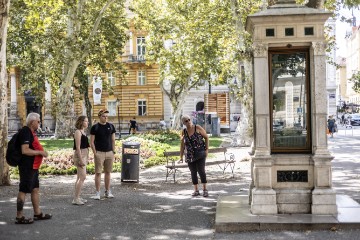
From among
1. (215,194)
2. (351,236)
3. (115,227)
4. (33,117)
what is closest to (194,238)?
(115,227)

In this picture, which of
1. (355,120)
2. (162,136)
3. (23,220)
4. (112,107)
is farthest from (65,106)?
(355,120)

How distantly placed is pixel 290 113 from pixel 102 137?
3.95 m

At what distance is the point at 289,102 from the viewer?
9008 mm

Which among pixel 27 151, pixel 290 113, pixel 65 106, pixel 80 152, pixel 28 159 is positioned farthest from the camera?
pixel 65 106

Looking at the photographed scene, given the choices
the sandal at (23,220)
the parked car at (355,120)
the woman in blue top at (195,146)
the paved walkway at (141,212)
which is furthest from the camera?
the parked car at (355,120)

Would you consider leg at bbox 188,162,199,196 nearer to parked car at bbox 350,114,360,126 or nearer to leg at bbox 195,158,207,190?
leg at bbox 195,158,207,190

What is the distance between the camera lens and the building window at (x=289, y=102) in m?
8.94

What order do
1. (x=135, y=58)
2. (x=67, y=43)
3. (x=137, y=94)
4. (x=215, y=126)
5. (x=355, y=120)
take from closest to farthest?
1. (x=67, y=43)
2. (x=215, y=126)
3. (x=135, y=58)
4. (x=137, y=94)
5. (x=355, y=120)

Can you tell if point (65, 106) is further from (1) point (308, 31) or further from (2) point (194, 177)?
(1) point (308, 31)

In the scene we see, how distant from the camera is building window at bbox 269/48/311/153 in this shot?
29.3 ft

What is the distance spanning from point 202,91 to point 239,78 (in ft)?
89.3

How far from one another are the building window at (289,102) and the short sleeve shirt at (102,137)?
3629mm

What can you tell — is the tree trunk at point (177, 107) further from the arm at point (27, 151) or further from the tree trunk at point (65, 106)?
the arm at point (27, 151)

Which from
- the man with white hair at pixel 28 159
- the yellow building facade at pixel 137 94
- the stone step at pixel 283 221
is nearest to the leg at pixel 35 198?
the man with white hair at pixel 28 159
